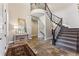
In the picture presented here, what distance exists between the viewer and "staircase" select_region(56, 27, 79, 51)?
6.06 ft

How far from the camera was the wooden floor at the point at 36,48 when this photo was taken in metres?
1.91

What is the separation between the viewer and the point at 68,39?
1880mm

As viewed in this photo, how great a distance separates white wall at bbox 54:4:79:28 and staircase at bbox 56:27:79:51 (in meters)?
0.08

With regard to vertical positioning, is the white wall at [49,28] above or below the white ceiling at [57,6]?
below

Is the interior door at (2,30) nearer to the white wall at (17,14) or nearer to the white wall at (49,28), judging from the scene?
the white wall at (17,14)

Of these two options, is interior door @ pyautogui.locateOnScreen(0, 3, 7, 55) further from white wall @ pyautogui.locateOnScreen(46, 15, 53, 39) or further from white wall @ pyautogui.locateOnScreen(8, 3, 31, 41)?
white wall @ pyautogui.locateOnScreen(46, 15, 53, 39)

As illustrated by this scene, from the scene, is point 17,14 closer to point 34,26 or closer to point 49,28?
point 34,26

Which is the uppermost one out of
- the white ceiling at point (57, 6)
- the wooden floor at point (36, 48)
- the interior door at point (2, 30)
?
the white ceiling at point (57, 6)

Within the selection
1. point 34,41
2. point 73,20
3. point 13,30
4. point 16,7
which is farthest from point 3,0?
point 73,20

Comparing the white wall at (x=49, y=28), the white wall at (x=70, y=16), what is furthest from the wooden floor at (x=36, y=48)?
the white wall at (x=70, y=16)

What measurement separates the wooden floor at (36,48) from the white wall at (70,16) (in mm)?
399

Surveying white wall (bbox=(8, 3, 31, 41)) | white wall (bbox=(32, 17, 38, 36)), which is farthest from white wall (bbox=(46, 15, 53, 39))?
white wall (bbox=(8, 3, 31, 41))

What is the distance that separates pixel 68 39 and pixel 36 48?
50 centimetres

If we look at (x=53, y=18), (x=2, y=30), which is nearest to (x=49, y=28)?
(x=53, y=18)
